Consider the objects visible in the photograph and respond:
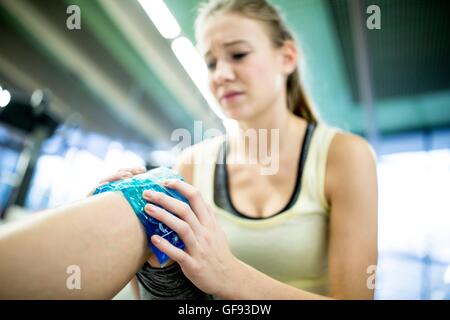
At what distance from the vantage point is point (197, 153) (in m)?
0.83

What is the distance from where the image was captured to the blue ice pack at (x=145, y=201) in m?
0.40

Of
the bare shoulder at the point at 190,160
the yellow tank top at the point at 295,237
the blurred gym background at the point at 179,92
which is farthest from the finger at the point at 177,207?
the blurred gym background at the point at 179,92

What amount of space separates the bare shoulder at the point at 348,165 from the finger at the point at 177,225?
346 millimetres

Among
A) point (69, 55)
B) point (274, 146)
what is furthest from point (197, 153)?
point (69, 55)

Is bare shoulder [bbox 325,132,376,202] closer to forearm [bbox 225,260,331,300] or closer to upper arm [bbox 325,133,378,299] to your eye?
upper arm [bbox 325,133,378,299]

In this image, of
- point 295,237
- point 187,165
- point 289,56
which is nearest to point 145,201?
point 295,237

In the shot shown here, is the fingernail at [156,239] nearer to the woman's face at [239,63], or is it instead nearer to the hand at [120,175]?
the hand at [120,175]

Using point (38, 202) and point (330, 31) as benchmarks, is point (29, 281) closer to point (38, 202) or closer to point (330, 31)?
point (38, 202)

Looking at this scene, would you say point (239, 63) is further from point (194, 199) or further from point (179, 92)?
point (179, 92)

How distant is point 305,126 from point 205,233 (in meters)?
0.46

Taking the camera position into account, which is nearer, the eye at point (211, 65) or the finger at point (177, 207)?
the finger at point (177, 207)

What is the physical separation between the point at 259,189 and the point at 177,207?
36 centimetres

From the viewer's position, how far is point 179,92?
3688 millimetres

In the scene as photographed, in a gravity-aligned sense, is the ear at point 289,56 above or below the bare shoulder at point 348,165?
above
